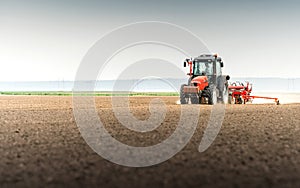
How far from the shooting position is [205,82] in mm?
20562

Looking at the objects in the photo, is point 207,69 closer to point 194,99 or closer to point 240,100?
point 194,99

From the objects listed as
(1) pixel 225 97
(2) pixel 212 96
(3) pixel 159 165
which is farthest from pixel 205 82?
(3) pixel 159 165

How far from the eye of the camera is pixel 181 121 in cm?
1311

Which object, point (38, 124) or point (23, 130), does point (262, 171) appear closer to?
point (23, 130)

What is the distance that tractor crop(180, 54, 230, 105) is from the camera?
20375mm

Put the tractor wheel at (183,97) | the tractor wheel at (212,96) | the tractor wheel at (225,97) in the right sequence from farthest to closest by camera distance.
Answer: the tractor wheel at (225,97)
the tractor wheel at (183,97)
the tractor wheel at (212,96)

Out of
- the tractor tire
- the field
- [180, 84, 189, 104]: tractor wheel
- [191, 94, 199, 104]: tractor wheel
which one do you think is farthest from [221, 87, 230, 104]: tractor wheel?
the field

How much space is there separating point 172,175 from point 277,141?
12.7ft

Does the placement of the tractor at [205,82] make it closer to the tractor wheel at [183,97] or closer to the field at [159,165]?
the tractor wheel at [183,97]

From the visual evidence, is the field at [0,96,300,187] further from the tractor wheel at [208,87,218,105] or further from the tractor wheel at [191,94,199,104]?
the tractor wheel at [191,94,199,104]

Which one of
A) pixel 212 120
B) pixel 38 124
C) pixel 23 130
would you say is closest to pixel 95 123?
pixel 38 124

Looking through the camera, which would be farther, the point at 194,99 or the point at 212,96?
the point at 194,99

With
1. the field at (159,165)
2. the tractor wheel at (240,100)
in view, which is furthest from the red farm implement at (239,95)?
the field at (159,165)

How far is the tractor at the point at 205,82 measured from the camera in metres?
20.4
